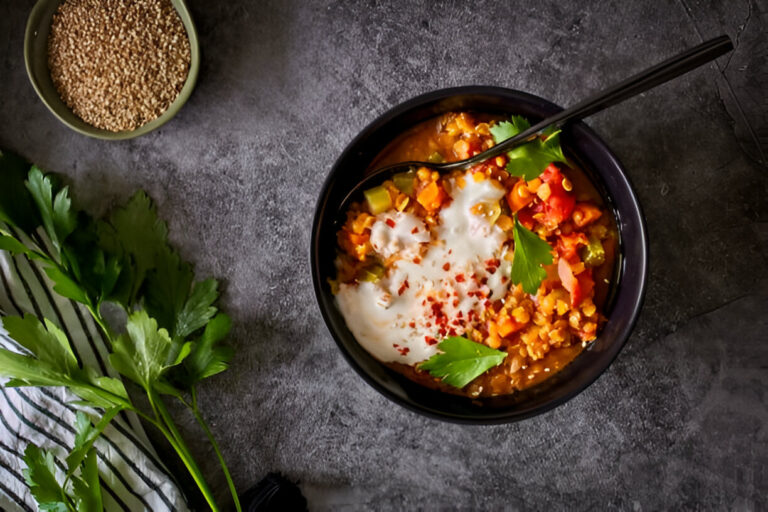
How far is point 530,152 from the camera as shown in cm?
253

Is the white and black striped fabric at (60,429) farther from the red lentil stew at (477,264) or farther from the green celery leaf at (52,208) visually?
the red lentil stew at (477,264)

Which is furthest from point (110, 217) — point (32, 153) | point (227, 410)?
point (227, 410)

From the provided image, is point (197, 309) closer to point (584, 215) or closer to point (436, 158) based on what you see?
point (436, 158)

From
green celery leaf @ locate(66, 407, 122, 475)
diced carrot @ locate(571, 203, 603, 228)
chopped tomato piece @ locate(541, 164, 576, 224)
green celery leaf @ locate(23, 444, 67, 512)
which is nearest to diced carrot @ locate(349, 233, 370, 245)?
chopped tomato piece @ locate(541, 164, 576, 224)

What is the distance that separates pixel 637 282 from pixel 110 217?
6.98 feet

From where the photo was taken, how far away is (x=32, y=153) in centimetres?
304

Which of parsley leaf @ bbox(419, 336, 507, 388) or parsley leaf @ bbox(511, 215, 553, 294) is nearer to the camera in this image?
parsley leaf @ bbox(511, 215, 553, 294)

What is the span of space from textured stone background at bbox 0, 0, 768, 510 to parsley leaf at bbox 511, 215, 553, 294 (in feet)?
2.38

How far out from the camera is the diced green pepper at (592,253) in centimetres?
262

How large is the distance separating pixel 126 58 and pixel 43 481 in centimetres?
167

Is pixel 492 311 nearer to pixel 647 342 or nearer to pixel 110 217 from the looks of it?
pixel 647 342

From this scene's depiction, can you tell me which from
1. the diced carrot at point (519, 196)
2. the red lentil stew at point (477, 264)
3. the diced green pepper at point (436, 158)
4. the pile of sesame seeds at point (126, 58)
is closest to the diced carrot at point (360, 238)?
the red lentil stew at point (477, 264)

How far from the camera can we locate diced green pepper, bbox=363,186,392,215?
8.62 ft

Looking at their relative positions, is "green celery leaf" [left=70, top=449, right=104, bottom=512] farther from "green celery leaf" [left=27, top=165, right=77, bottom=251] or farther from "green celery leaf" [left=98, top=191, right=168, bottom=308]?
"green celery leaf" [left=27, top=165, right=77, bottom=251]
